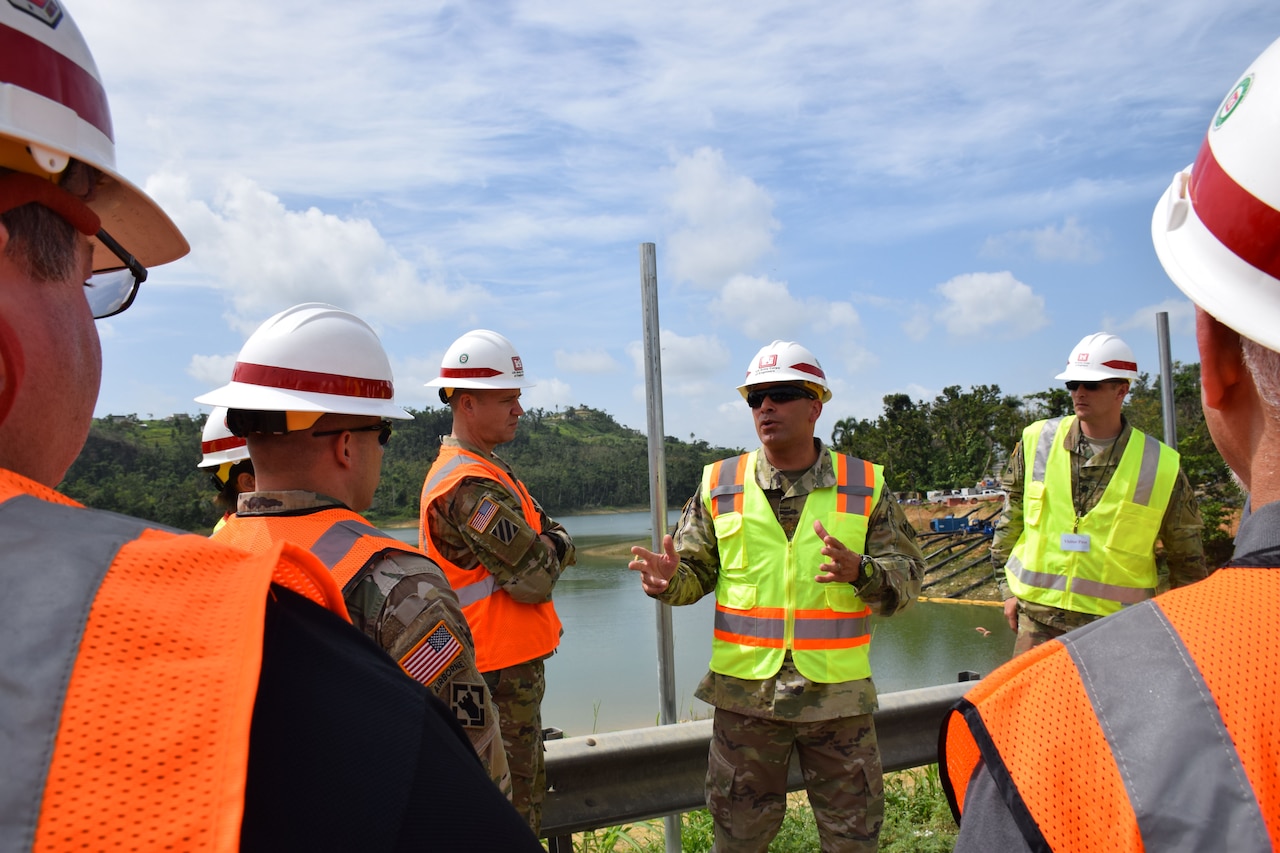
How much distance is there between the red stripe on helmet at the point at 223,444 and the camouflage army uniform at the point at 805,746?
1.72m

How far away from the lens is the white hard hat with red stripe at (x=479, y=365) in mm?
4074

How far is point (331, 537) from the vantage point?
6.51 feet

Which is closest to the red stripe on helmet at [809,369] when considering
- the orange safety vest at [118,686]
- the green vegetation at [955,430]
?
the orange safety vest at [118,686]

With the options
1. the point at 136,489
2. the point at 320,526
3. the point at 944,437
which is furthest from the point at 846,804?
the point at 944,437

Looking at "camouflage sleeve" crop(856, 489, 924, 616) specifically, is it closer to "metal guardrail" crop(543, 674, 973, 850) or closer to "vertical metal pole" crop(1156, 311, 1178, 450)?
"metal guardrail" crop(543, 674, 973, 850)

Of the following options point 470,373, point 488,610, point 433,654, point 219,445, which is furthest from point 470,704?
point 470,373

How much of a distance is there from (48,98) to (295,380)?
1.36m

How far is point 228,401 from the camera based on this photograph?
215cm

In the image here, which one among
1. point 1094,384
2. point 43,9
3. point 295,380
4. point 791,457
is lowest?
point 791,457

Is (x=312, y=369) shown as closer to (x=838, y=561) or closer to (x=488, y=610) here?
(x=488, y=610)

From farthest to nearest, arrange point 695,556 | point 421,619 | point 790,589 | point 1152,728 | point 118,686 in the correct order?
point 695,556 < point 790,589 < point 421,619 < point 1152,728 < point 118,686

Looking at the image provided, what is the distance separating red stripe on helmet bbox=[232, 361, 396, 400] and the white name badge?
3.82 m

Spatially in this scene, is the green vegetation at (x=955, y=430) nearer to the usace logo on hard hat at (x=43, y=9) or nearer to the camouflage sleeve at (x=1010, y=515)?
the camouflage sleeve at (x=1010, y=515)

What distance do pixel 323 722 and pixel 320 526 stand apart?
1400 mm
